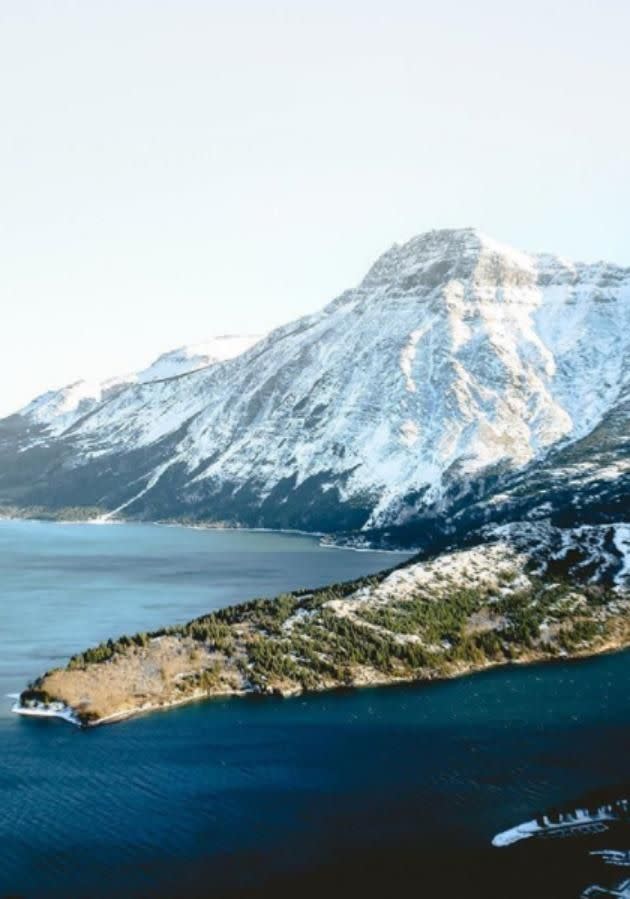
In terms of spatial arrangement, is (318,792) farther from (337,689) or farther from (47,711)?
(47,711)

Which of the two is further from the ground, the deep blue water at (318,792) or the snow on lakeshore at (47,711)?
the snow on lakeshore at (47,711)

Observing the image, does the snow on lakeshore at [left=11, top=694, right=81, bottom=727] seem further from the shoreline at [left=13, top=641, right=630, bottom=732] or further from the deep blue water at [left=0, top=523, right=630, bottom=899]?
the deep blue water at [left=0, top=523, right=630, bottom=899]

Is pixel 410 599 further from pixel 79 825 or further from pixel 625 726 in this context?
pixel 79 825

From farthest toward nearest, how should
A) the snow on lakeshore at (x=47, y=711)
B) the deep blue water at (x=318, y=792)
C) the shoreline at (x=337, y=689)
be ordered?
1. the shoreline at (x=337, y=689)
2. the snow on lakeshore at (x=47, y=711)
3. the deep blue water at (x=318, y=792)

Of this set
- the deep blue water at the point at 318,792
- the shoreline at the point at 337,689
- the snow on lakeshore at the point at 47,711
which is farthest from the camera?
the shoreline at the point at 337,689

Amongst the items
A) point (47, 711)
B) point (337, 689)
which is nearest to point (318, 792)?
point (337, 689)

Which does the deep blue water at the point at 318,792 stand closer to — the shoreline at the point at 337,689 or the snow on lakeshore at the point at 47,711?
the shoreline at the point at 337,689

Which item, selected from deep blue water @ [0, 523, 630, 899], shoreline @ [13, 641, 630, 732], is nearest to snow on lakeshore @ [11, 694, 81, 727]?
shoreline @ [13, 641, 630, 732]

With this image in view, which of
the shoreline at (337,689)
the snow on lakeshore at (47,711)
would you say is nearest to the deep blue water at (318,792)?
the shoreline at (337,689)

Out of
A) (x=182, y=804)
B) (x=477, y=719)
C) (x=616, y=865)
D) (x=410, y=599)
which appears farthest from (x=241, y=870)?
(x=410, y=599)
